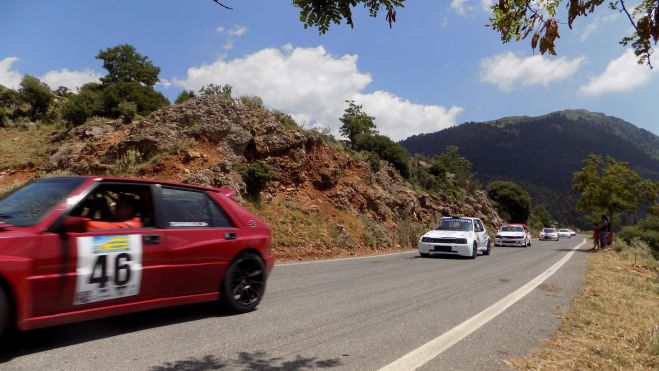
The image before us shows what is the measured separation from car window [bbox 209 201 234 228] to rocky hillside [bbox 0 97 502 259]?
26.5ft

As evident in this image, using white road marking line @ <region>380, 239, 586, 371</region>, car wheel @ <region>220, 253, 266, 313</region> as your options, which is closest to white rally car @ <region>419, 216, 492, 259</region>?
white road marking line @ <region>380, 239, 586, 371</region>

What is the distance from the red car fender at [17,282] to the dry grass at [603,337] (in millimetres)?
4210

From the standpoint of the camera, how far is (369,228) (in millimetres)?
21375

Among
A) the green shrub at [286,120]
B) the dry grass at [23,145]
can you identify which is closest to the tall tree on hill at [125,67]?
the dry grass at [23,145]

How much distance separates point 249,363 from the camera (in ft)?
12.7

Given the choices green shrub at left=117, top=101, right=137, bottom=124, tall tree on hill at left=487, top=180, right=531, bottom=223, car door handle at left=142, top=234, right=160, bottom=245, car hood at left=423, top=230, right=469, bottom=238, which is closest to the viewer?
car door handle at left=142, top=234, right=160, bottom=245

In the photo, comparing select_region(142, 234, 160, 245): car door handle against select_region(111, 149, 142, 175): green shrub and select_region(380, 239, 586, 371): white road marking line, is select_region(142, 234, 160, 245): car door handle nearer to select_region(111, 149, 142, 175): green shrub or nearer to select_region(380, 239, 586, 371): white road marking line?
select_region(380, 239, 586, 371): white road marking line

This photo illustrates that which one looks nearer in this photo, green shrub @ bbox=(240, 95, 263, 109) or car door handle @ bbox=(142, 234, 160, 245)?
car door handle @ bbox=(142, 234, 160, 245)

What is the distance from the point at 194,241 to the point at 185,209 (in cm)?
44

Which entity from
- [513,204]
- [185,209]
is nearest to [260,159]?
[185,209]

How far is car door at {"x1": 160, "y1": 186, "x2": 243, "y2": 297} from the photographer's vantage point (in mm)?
5012

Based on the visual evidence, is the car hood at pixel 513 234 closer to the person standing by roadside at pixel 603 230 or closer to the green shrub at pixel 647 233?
the person standing by roadside at pixel 603 230

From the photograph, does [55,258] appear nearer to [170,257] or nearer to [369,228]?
[170,257]

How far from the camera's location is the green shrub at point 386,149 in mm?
37844
